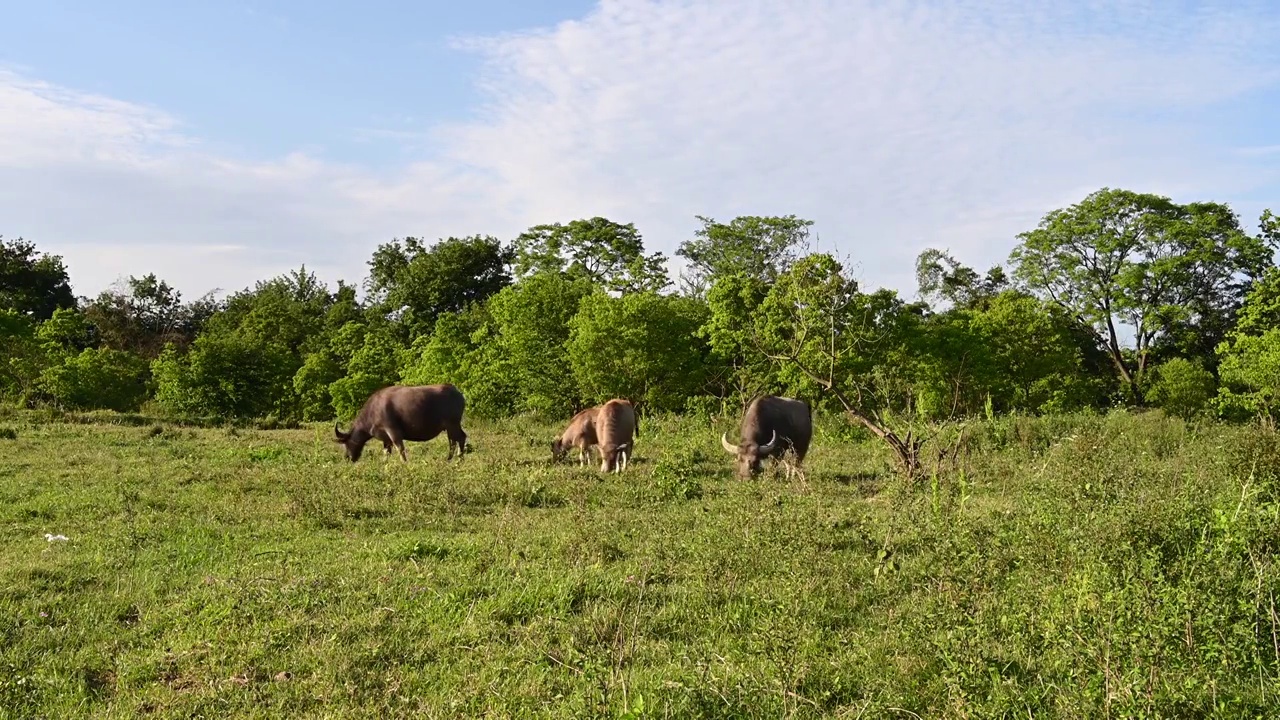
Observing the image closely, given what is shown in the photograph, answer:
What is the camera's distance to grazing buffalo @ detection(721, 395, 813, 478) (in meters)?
14.6

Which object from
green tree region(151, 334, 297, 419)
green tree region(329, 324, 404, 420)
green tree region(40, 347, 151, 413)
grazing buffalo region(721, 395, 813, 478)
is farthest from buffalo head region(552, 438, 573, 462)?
green tree region(40, 347, 151, 413)

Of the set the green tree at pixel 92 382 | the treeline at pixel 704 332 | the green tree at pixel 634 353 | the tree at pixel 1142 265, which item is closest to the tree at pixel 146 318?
the treeline at pixel 704 332

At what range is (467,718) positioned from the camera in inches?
191

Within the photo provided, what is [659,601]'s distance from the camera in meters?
7.02

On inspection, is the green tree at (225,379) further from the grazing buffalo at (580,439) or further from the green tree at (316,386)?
the grazing buffalo at (580,439)

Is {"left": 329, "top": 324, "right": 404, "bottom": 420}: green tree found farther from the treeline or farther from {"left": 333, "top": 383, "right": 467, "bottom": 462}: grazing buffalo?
{"left": 333, "top": 383, "right": 467, "bottom": 462}: grazing buffalo

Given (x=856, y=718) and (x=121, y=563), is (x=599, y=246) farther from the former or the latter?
(x=856, y=718)

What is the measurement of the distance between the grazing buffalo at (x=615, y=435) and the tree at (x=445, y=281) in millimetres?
28816

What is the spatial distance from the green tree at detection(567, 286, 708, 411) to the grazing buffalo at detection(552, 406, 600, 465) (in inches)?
357

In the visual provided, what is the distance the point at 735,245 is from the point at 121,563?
138 ft

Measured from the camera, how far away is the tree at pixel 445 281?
4459cm

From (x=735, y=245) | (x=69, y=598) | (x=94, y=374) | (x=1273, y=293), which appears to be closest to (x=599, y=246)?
(x=735, y=245)

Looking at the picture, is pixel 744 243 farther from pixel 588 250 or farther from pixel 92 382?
pixel 92 382

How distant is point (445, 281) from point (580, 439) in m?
29.5
